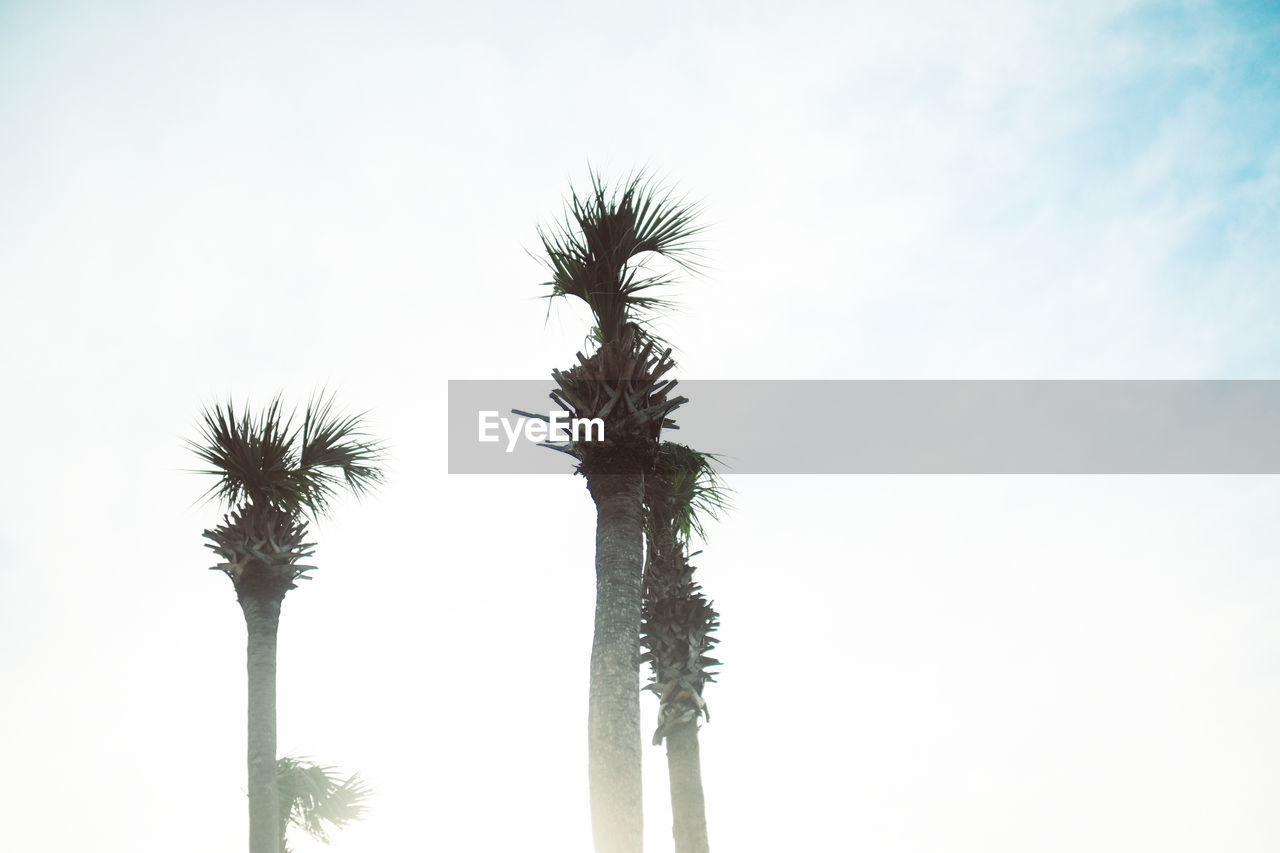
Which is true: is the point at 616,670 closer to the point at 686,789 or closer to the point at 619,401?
the point at 619,401

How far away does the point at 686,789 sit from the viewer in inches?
434

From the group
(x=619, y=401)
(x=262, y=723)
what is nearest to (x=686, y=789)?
(x=619, y=401)

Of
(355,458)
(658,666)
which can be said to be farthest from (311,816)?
(658,666)

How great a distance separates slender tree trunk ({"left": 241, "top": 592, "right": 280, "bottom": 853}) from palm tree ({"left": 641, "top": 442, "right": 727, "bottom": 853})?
5.77 meters

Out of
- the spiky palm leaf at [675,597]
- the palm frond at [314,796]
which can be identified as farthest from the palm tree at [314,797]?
the spiky palm leaf at [675,597]

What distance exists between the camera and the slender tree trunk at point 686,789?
418 inches

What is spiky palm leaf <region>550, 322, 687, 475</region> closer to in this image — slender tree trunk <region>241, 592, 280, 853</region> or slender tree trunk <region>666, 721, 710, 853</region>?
slender tree trunk <region>666, 721, 710, 853</region>

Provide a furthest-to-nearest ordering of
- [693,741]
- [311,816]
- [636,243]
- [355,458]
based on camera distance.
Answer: [311,816] < [355,458] < [693,741] < [636,243]

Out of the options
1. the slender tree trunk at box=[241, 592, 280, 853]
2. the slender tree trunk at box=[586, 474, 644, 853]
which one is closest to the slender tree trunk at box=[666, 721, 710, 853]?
the slender tree trunk at box=[586, 474, 644, 853]

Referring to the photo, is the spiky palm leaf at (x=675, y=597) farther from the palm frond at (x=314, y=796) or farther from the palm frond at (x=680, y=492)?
the palm frond at (x=314, y=796)

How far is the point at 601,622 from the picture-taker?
8.20 meters

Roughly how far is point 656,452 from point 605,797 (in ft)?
11.9

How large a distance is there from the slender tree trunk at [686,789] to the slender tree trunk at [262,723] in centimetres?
587

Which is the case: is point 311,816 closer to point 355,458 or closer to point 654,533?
point 355,458
